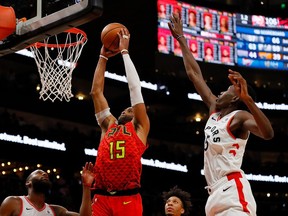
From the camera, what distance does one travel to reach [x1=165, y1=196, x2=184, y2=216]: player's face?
621 centimetres

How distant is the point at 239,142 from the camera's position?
4.95m

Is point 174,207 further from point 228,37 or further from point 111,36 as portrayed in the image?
point 228,37

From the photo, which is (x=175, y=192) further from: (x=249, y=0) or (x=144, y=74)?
(x=249, y=0)

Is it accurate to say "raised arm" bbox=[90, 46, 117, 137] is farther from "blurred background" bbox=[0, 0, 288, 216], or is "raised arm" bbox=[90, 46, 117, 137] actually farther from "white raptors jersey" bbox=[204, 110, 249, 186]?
"blurred background" bbox=[0, 0, 288, 216]

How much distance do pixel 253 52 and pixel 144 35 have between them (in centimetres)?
394

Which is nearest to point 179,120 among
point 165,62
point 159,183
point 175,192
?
point 165,62

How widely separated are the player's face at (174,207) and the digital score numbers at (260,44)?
15560 millimetres

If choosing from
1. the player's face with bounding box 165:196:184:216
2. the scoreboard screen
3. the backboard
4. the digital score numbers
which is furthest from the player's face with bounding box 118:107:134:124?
the digital score numbers

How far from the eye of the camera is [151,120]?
73.7ft

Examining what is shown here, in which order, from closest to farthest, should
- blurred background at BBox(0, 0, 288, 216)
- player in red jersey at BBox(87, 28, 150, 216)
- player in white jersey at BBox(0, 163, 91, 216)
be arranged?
player in red jersey at BBox(87, 28, 150, 216), player in white jersey at BBox(0, 163, 91, 216), blurred background at BBox(0, 0, 288, 216)

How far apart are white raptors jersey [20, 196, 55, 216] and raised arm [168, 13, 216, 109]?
1.84 m

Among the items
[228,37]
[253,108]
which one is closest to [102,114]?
[253,108]

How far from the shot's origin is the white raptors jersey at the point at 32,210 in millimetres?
5730

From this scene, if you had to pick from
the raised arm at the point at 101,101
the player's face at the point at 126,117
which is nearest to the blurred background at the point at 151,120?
the raised arm at the point at 101,101
